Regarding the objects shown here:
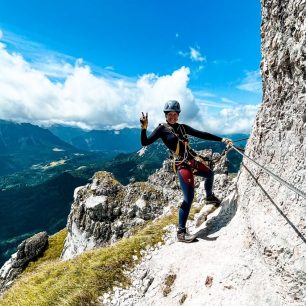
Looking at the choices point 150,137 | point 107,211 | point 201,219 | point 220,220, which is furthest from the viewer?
point 107,211

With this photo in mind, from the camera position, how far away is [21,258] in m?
61.2

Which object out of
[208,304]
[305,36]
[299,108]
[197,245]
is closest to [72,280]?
[197,245]

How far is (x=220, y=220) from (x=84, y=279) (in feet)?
22.8

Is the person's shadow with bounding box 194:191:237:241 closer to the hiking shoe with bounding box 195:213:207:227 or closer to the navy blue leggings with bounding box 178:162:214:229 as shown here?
the hiking shoe with bounding box 195:213:207:227

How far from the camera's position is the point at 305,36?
27.7 ft

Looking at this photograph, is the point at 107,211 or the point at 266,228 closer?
the point at 266,228

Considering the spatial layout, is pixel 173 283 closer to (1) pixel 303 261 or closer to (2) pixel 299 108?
(1) pixel 303 261

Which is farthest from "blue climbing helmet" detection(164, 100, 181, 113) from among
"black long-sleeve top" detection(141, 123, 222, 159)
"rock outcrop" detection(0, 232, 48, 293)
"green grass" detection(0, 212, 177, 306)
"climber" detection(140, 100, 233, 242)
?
"rock outcrop" detection(0, 232, 48, 293)

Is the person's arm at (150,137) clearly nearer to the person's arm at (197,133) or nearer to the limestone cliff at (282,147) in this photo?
the person's arm at (197,133)

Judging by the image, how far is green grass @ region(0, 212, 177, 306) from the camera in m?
13.3

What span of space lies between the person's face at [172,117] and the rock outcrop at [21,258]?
178 ft

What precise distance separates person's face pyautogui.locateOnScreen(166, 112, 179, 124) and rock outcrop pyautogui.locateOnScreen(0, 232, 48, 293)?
54.1m

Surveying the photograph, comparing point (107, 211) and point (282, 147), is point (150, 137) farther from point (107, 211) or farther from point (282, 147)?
point (107, 211)

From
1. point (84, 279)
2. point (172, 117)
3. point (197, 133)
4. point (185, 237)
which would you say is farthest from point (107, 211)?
point (172, 117)
